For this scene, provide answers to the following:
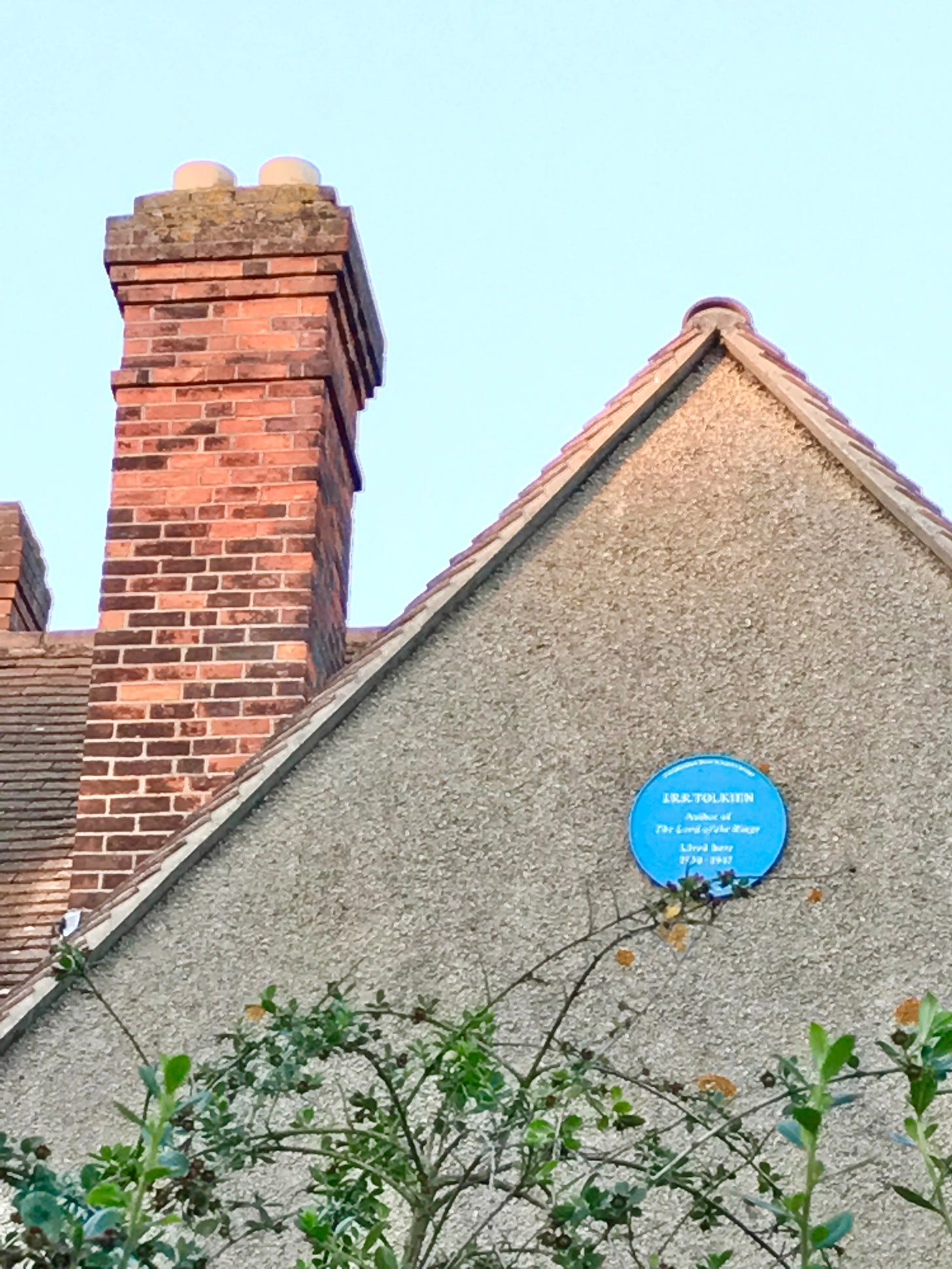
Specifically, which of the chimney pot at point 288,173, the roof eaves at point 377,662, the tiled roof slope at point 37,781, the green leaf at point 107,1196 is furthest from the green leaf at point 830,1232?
the chimney pot at point 288,173

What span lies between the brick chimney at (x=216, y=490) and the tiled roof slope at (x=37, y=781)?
34cm

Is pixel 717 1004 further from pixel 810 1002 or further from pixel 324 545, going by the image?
pixel 324 545

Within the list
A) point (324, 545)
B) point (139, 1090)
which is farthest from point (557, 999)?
point (324, 545)

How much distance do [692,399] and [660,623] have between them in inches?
31.4

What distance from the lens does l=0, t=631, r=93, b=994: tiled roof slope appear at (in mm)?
6824

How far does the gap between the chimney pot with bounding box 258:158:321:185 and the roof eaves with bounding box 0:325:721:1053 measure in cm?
210

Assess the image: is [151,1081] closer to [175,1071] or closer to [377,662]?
[175,1071]

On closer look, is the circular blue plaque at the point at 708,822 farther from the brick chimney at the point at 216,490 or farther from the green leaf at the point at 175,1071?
the green leaf at the point at 175,1071

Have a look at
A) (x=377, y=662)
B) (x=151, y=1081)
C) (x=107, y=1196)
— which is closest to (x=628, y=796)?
(x=377, y=662)

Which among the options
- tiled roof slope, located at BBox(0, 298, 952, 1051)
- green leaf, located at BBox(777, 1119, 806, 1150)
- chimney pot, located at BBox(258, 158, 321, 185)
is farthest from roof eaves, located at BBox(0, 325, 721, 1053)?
green leaf, located at BBox(777, 1119, 806, 1150)

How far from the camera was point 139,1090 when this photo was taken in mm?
5156

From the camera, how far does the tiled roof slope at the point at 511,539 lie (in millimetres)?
5359

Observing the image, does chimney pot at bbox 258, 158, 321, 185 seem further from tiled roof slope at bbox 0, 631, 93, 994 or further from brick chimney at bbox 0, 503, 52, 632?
brick chimney at bbox 0, 503, 52, 632

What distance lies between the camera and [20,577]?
1099 cm
